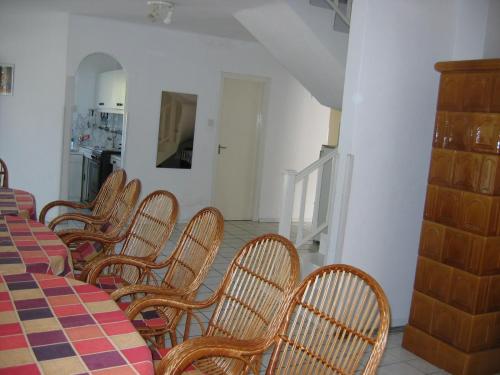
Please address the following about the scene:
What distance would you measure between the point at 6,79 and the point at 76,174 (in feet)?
6.63

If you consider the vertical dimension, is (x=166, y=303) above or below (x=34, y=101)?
below

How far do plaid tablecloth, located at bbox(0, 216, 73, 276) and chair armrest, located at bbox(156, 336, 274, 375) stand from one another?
2.49 ft

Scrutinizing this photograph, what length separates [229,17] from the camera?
5227 millimetres

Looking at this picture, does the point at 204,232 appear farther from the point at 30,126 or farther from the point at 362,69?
the point at 30,126

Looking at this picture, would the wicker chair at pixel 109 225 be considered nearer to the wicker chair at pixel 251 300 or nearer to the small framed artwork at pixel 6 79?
the wicker chair at pixel 251 300

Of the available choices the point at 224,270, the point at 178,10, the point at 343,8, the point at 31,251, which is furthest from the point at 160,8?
the point at 31,251

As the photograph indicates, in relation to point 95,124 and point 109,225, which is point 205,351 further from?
point 95,124

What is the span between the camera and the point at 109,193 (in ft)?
11.9

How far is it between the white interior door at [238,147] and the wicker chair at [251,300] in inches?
197

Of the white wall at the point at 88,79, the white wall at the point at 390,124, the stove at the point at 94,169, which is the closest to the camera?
the white wall at the point at 390,124

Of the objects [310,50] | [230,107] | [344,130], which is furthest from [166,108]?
[344,130]

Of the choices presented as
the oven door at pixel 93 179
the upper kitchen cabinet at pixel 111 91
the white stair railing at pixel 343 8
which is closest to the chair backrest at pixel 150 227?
the white stair railing at pixel 343 8

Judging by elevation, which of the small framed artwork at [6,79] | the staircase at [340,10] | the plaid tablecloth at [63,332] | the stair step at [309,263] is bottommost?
the stair step at [309,263]

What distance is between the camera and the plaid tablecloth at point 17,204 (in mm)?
2920
